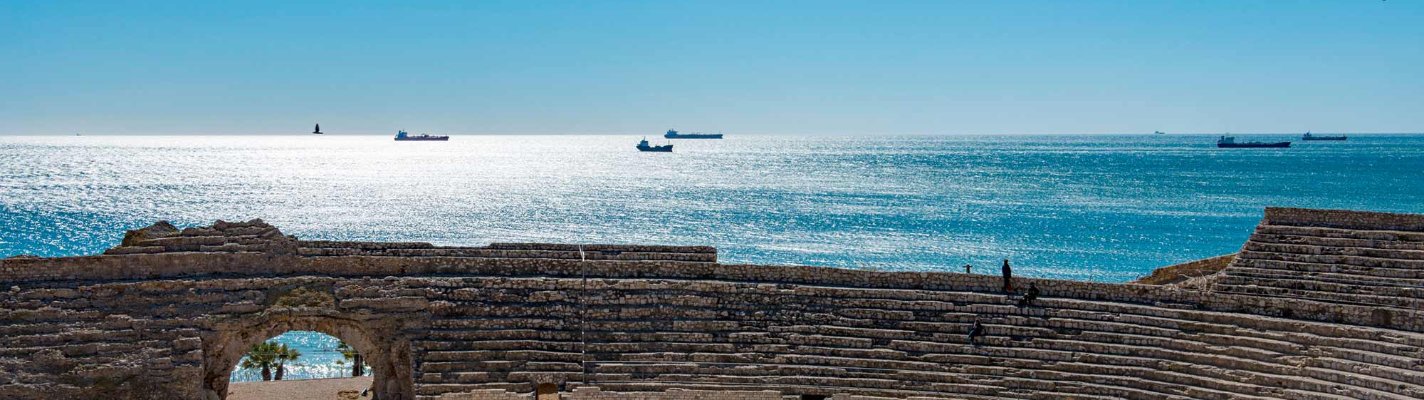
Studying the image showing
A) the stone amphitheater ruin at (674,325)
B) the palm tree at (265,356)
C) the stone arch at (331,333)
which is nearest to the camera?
the stone amphitheater ruin at (674,325)

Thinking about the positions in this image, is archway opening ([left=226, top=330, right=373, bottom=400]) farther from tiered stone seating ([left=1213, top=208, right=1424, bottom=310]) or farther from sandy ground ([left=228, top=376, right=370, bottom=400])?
tiered stone seating ([left=1213, top=208, right=1424, bottom=310])

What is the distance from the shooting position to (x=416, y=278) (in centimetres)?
2852

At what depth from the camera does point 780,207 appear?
102 metres

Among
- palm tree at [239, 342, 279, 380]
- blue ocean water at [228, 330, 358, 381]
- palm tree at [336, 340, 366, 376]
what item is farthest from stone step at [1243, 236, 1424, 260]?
palm tree at [239, 342, 279, 380]

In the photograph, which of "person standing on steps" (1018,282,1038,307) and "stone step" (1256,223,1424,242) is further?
"stone step" (1256,223,1424,242)

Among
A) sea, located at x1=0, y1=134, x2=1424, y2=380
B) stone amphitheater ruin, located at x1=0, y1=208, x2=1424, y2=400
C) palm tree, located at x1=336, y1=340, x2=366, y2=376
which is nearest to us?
stone amphitheater ruin, located at x1=0, y1=208, x2=1424, y2=400

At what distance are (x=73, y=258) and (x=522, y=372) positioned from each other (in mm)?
10613

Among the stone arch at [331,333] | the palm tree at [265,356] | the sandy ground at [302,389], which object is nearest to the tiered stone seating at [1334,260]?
the stone arch at [331,333]

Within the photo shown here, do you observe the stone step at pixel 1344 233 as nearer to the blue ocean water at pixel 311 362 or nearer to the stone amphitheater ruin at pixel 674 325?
the stone amphitheater ruin at pixel 674 325

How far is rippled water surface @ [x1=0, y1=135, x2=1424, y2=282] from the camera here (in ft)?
247

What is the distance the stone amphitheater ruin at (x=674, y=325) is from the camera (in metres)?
25.9

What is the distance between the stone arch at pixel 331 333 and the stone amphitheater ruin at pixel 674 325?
0.05m

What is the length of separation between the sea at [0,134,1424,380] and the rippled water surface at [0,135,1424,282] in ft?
0.87

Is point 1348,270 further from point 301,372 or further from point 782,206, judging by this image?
point 782,206
